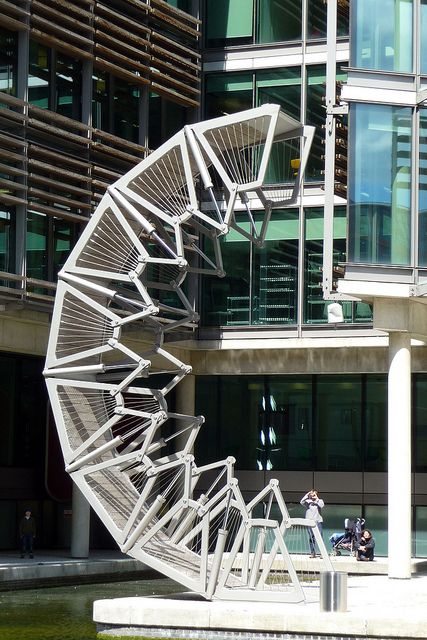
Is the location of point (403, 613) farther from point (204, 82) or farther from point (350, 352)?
point (204, 82)

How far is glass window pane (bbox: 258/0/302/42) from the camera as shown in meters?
39.9

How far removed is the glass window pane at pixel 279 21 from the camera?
131 feet

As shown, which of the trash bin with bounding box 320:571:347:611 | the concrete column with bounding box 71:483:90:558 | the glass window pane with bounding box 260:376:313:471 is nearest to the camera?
the trash bin with bounding box 320:571:347:611

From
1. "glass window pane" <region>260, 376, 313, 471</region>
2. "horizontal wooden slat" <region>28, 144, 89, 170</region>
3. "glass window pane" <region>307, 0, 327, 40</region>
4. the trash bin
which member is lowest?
the trash bin

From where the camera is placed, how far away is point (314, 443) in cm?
4125

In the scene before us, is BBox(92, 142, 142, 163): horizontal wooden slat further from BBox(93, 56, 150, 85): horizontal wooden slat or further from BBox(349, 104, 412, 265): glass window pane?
BBox(349, 104, 412, 265): glass window pane

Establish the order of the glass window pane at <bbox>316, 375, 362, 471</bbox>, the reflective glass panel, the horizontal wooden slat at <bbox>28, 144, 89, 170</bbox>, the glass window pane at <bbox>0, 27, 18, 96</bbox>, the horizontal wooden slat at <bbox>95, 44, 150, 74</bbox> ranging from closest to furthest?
the horizontal wooden slat at <bbox>28, 144, 89, 170</bbox> → the glass window pane at <bbox>0, 27, 18, 96</bbox> → the horizontal wooden slat at <bbox>95, 44, 150, 74</bbox> → the reflective glass panel → the glass window pane at <bbox>316, 375, 362, 471</bbox>

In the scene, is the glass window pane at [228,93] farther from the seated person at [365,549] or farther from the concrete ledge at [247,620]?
the concrete ledge at [247,620]

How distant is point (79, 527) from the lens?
3525cm

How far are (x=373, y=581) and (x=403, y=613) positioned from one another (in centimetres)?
1160

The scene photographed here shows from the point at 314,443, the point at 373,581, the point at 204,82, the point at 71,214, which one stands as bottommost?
the point at 373,581

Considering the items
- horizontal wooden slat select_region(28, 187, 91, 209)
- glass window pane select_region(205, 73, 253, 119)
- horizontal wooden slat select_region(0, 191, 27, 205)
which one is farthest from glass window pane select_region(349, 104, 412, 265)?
glass window pane select_region(205, 73, 253, 119)

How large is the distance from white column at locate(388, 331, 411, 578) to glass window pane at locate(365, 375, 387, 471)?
909 centimetres

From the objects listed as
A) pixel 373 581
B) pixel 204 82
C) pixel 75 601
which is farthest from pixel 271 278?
pixel 75 601
